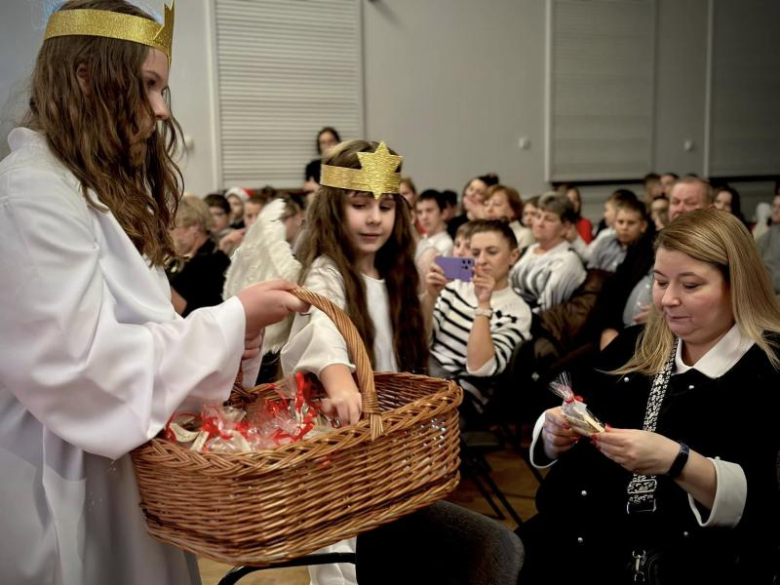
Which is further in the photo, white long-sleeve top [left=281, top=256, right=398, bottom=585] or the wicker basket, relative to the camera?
white long-sleeve top [left=281, top=256, right=398, bottom=585]

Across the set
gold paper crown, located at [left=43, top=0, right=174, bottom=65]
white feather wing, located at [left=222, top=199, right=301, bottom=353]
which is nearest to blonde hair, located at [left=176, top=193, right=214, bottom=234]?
white feather wing, located at [left=222, top=199, right=301, bottom=353]

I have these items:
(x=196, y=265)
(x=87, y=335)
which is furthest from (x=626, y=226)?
(x=87, y=335)

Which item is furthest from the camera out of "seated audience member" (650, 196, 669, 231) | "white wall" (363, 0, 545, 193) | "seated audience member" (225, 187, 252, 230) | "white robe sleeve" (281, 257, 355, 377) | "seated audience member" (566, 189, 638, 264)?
"white wall" (363, 0, 545, 193)

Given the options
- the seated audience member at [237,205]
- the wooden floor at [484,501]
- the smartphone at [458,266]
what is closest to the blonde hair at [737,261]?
the smartphone at [458,266]

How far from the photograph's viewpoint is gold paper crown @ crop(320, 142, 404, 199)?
2.58 meters

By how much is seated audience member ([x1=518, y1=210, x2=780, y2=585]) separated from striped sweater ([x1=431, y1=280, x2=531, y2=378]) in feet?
5.23

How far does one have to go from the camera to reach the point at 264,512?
4.07 feet

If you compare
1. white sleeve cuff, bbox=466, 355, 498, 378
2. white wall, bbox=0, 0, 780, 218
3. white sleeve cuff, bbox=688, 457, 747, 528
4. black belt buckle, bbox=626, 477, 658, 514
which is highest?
white wall, bbox=0, 0, 780, 218

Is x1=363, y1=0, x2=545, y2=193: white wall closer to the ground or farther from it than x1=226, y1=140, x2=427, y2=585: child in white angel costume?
farther from it

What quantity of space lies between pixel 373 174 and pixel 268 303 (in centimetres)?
121

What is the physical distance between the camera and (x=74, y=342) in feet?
4.17

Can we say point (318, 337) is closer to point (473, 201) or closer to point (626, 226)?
point (626, 226)

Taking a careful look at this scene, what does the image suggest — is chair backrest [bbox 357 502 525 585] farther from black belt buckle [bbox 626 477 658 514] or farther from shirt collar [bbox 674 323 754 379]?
shirt collar [bbox 674 323 754 379]

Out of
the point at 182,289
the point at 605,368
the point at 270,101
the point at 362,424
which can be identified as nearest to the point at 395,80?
the point at 270,101
